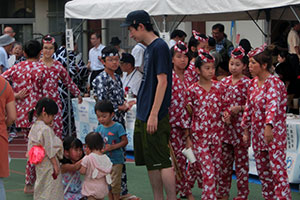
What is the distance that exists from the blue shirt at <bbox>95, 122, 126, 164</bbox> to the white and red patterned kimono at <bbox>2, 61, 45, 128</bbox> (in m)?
1.33

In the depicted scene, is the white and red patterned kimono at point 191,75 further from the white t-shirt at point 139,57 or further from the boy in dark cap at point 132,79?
the white t-shirt at point 139,57

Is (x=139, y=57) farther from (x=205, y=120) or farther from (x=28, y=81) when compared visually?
(x=205, y=120)

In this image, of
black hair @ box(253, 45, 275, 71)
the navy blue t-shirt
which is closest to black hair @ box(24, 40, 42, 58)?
the navy blue t-shirt

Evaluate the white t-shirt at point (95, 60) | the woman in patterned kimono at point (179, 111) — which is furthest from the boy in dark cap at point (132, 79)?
the white t-shirt at point (95, 60)

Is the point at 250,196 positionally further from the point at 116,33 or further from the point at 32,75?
the point at 116,33

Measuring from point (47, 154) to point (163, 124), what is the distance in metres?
1.26

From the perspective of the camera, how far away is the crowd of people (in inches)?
242

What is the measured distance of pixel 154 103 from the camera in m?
5.98

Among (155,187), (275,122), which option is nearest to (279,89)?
(275,122)

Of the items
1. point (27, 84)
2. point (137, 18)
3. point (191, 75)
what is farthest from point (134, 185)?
point (137, 18)

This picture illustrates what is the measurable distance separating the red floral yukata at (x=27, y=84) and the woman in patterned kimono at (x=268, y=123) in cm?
268

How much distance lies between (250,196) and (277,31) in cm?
693

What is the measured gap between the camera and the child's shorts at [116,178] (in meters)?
7.15

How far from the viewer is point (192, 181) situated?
7559 mm
